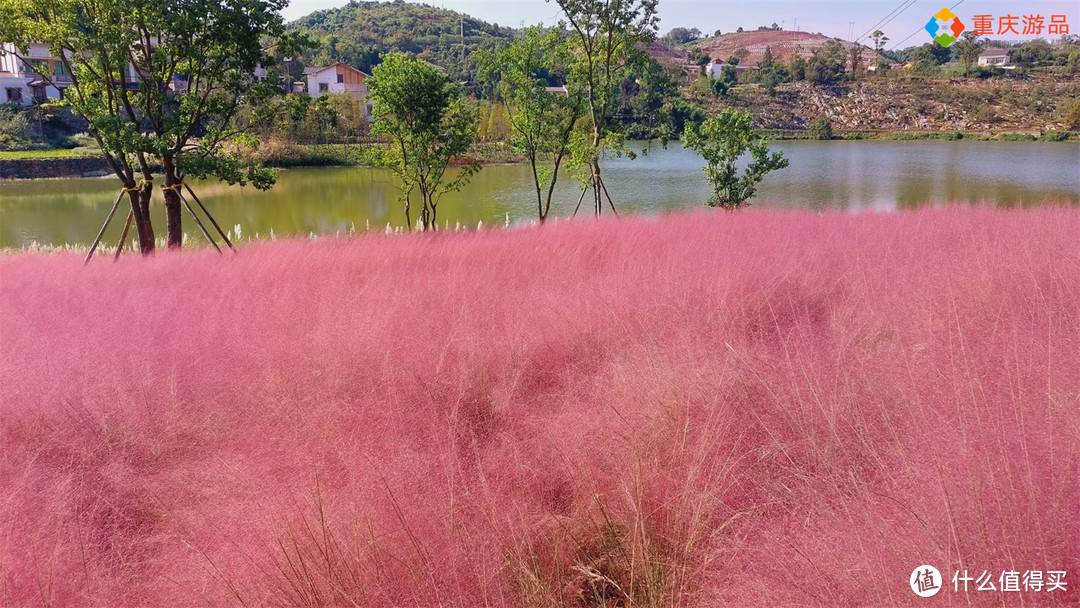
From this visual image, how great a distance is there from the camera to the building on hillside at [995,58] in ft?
289

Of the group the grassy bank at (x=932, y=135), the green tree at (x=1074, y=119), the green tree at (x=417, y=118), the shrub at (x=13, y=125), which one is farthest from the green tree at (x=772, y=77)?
the green tree at (x=417, y=118)

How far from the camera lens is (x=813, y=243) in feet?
17.9

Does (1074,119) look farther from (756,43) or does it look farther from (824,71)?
(756,43)

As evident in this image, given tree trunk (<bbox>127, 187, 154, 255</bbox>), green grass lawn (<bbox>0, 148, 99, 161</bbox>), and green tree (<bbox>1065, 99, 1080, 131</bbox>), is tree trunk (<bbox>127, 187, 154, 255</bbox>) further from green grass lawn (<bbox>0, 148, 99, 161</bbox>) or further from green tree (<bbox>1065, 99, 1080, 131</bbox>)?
green tree (<bbox>1065, 99, 1080, 131</bbox>)

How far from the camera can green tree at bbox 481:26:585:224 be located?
12227 millimetres

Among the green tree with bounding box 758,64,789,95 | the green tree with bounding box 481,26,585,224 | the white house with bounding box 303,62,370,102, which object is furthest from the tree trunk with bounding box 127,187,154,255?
the green tree with bounding box 758,64,789,95

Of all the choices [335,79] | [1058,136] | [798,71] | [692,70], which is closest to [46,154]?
[335,79]

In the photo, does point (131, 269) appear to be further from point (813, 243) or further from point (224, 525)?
point (813, 243)

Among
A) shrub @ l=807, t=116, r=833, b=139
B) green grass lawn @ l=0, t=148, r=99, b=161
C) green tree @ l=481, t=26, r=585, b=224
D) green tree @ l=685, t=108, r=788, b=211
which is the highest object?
shrub @ l=807, t=116, r=833, b=139

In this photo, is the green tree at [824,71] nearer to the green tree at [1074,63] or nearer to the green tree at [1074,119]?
the green tree at [1074,63]

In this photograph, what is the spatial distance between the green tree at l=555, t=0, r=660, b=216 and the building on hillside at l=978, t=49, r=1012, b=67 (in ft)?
320

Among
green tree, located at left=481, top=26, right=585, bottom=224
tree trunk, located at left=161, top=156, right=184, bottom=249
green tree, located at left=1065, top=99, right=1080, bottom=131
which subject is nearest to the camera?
tree trunk, located at left=161, top=156, right=184, bottom=249

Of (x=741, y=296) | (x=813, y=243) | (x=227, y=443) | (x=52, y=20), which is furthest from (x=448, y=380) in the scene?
(x=52, y=20)

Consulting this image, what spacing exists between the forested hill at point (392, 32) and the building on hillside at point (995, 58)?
71.5m
